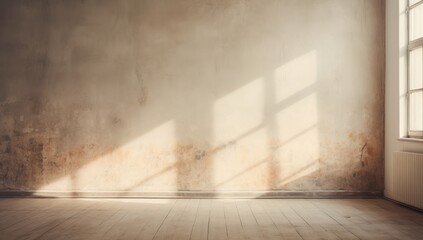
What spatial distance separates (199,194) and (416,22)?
3.99 metres

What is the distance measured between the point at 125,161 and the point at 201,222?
2.11m

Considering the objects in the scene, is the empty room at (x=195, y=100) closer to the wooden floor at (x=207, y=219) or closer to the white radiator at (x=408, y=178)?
the wooden floor at (x=207, y=219)

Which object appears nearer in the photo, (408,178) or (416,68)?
(408,178)

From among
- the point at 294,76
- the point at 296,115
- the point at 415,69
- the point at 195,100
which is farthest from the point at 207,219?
the point at 415,69

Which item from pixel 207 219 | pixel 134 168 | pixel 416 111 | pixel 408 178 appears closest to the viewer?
pixel 207 219

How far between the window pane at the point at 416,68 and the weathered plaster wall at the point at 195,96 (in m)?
0.63

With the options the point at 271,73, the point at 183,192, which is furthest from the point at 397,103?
the point at 183,192

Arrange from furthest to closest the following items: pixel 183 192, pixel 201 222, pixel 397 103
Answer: pixel 183 192 < pixel 397 103 < pixel 201 222

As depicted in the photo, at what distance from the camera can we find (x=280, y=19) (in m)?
6.33

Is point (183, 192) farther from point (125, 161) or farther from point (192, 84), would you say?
point (192, 84)

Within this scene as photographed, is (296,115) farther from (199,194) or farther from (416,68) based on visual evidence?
(199,194)

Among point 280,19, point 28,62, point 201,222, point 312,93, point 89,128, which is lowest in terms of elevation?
point 201,222

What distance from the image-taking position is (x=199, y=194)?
6.27 metres

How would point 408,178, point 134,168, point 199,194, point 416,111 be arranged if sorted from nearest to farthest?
point 408,178 → point 416,111 → point 199,194 → point 134,168
